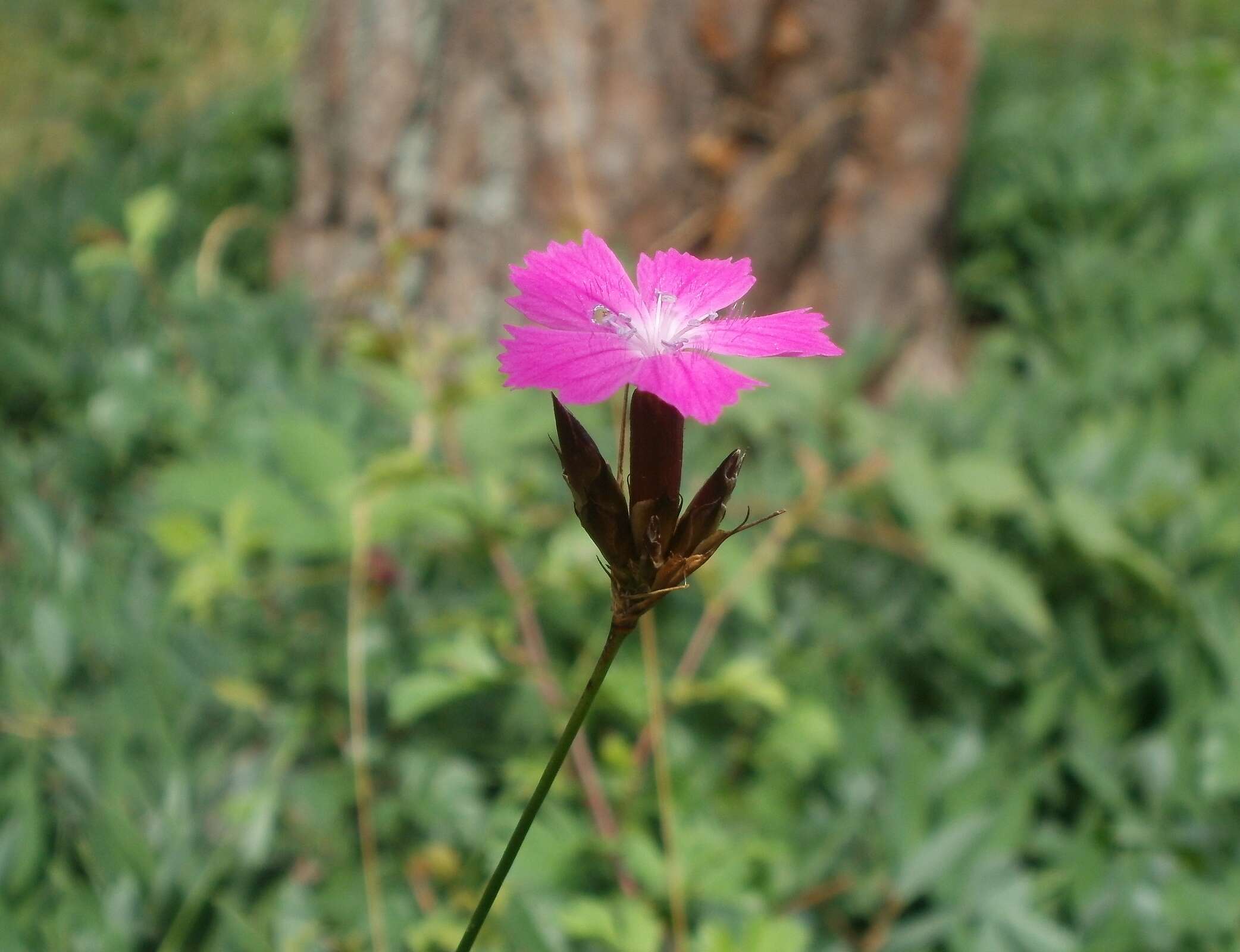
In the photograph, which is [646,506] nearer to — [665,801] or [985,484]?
[665,801]

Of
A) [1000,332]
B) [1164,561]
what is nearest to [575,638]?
[1164,561]

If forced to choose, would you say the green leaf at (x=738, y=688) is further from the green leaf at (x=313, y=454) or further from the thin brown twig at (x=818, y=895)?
the green leaf at (x=313, y=454)

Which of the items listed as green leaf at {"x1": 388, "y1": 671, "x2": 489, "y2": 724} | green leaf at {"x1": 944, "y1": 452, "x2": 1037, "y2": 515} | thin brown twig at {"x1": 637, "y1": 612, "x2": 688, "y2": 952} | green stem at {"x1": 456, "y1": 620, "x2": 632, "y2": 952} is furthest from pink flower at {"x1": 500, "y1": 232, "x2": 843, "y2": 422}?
green leaf at {"x1": 944, "y1": 452, "x2": 1037, "y2": 515}

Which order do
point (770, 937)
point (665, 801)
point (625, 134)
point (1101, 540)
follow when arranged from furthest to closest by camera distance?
1. point (625, 134)
2. point (1101, 540)
3. point (665, 801)
4. point (770, 937)

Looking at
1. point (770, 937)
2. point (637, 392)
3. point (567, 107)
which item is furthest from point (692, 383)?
point (567, 107)

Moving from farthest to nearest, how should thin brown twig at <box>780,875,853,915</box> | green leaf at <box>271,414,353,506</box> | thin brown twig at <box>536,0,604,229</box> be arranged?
thin brown twig at <box>536,0,604,229</box> < green leaf at <box>271,414,353,506</box> < thin brown twig at <box>780,875,853,915</box>

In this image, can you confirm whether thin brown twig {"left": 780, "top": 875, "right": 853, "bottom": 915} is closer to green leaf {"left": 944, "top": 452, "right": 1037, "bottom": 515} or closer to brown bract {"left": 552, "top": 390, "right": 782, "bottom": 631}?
green leaf {"left": 944, "top": 452, "right": 1037, "bottom": 515}

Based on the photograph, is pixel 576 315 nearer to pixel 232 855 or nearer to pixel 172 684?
pixel 232 855
